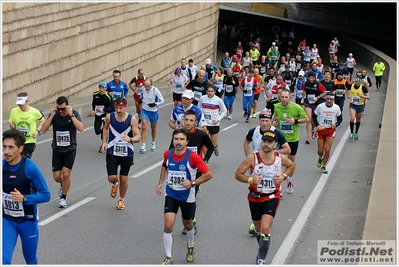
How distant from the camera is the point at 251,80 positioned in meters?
25.4

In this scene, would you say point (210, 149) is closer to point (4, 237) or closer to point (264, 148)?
point (264, 148)

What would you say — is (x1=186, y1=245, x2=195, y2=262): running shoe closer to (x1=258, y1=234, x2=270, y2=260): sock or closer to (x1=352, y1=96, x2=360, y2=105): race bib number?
(x1=258, y1=234, x2=270, y2=260): sock

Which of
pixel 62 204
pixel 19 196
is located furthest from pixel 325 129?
pixel 19 196

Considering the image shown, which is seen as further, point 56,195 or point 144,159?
point 144,159

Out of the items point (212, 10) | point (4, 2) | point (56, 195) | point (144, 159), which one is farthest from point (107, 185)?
point (212, 10)

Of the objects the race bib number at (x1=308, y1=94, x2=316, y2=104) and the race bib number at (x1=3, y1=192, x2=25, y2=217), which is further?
the race bib number at (x1=308, y1=94, x2=316, y2=104)

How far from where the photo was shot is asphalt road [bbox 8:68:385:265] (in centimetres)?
999

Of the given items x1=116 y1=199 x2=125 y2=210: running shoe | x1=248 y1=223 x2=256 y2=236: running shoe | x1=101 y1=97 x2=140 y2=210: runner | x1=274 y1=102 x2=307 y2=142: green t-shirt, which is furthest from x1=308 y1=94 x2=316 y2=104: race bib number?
x1=248 y1=223 x2=256 y2=236: running shoe

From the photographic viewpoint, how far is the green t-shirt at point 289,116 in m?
14.5

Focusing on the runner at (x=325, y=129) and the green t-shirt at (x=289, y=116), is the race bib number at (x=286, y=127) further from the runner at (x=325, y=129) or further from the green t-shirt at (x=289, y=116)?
the runner at (x=325, y=129)

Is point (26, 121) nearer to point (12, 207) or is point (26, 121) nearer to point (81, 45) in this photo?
point (12, 207)

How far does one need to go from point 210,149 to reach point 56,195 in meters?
3.09

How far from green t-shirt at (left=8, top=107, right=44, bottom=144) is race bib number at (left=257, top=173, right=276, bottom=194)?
15.7 feet

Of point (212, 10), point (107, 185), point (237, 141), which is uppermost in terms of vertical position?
point (107, 185)
